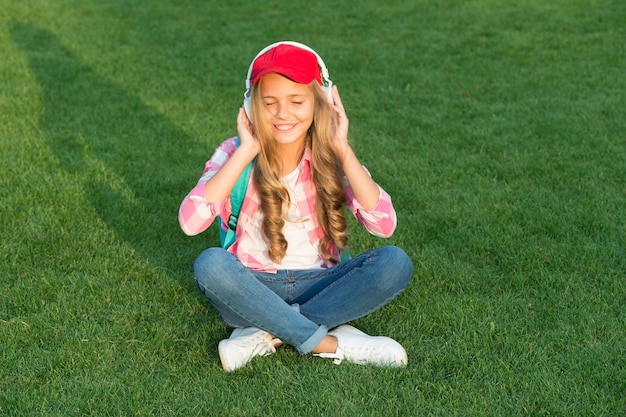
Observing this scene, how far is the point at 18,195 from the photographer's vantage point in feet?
20.1

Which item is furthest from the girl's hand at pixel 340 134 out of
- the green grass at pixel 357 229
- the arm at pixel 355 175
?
the green grass at pixel 357 229

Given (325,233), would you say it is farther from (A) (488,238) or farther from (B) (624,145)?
(B) (624,145)

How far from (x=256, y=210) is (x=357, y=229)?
1535mm

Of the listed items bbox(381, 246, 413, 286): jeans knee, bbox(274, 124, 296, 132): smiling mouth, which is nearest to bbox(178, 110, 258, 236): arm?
bbox(274, 124, 296, 132): smiling mouth

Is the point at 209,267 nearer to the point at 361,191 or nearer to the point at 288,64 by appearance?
the point at 361,191

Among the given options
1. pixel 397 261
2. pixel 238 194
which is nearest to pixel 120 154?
pixel 238 194

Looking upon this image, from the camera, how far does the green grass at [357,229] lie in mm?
3943

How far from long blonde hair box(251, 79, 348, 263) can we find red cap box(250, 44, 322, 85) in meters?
0.10

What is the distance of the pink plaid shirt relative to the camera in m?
4.15

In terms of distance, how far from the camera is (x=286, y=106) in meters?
4.13

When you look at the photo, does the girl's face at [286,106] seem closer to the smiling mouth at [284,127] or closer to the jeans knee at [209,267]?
the smiling mouth at [284,127]

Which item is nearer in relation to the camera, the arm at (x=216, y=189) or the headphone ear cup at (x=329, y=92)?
the arm at (x=216, y=189)

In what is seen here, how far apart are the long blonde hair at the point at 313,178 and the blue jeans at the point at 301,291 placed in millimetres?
148

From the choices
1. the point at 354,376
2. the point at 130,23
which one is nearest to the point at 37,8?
the point at 130,23
